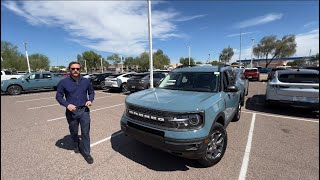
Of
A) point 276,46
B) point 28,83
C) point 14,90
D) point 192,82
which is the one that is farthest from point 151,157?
point 276,46

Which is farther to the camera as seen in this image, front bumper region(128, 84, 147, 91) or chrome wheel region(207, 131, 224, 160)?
front bumper region(128, 84, 147, 91)

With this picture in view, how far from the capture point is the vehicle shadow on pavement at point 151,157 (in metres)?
3.71

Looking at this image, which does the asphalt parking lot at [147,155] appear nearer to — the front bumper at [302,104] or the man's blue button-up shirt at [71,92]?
the front bumper at [302,104]

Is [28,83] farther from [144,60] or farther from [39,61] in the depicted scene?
[39,61]

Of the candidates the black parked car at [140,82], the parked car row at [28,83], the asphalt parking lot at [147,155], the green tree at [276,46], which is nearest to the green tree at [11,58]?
the parked car row at [28,83]

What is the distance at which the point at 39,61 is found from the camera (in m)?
82.6

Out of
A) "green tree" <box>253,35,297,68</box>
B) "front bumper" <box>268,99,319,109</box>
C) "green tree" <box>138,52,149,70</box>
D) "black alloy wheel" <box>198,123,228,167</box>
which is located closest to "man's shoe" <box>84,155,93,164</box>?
"black alloy wheel" <box>198,123,228,167</box>

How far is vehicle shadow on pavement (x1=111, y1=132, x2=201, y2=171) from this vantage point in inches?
146

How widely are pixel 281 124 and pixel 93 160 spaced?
538 centimetres

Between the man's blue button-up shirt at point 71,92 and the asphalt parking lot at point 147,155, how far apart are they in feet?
3.83

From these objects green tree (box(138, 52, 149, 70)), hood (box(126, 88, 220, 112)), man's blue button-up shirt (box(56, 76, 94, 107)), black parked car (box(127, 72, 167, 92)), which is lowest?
black parked car (box(127, 72, 167, 92))

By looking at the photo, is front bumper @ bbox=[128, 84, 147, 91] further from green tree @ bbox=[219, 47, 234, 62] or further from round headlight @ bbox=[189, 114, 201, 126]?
green tree @ bbox=[219, 47, 234, 62]

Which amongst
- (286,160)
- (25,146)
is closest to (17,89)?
(25,146)

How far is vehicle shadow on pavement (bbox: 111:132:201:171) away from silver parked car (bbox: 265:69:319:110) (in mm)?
4804
